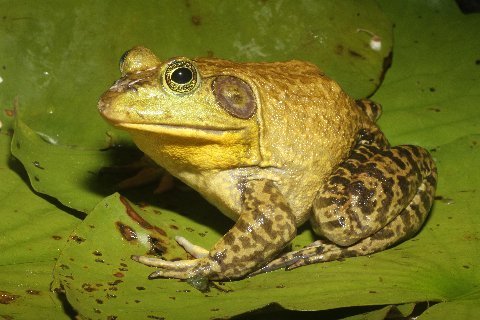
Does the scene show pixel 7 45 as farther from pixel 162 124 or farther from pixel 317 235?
pixel 317 235

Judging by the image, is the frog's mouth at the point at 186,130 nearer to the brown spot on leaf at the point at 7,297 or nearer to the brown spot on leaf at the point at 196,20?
the brown spot on leaf at the point at 7,297

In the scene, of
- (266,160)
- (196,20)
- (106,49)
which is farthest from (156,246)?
(196,20)

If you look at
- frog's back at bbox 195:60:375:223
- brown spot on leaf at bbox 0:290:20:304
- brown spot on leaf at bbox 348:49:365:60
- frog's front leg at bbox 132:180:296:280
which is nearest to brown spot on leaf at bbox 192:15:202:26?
frog's back at bbox 195:60:375:223

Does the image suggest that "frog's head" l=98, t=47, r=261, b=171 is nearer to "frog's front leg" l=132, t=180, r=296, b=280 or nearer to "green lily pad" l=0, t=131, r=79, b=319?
"frog's front leg" l=132, t=180, r=296, b=280

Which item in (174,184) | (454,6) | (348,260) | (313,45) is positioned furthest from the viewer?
(454,6)

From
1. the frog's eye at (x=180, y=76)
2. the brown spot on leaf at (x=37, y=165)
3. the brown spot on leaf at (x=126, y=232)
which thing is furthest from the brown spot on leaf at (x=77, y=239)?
the frog's eye at (x=180, y=76)

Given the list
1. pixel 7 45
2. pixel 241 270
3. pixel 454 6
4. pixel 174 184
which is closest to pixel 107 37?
pixel 7 45
